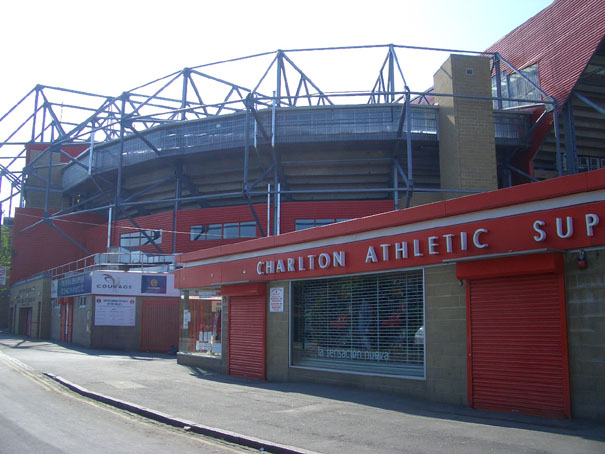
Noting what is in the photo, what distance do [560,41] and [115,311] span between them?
26.1 meters

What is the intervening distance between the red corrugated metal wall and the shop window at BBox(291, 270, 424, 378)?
14.2m

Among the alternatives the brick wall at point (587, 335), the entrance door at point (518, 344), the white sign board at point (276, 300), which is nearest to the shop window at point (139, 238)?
the white sign board at point (276, 300)

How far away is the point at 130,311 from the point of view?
2839 cm

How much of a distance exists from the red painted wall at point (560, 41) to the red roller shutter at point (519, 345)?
20.8 metres

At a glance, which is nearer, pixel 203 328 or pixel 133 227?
pixel 203 328

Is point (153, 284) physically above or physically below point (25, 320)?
above

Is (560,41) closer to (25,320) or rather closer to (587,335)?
(587,335)

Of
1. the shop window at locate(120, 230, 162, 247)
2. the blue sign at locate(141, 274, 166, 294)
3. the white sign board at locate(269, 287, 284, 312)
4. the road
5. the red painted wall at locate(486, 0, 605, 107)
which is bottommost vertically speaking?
the road

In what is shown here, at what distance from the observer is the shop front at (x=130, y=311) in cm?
2814

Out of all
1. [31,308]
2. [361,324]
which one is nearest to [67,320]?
[31,308]

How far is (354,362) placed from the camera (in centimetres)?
1416

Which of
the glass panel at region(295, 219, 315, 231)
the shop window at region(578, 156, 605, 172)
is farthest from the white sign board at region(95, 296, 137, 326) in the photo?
the shop window at region(578, 156, 605, 172)

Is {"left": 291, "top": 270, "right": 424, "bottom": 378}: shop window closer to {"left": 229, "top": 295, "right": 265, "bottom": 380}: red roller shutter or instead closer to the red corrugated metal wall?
{"left": 229, "top": 295, "right": 265, "bottom": 380}: red roller shutter

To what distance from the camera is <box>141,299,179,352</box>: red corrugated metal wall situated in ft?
93.2
